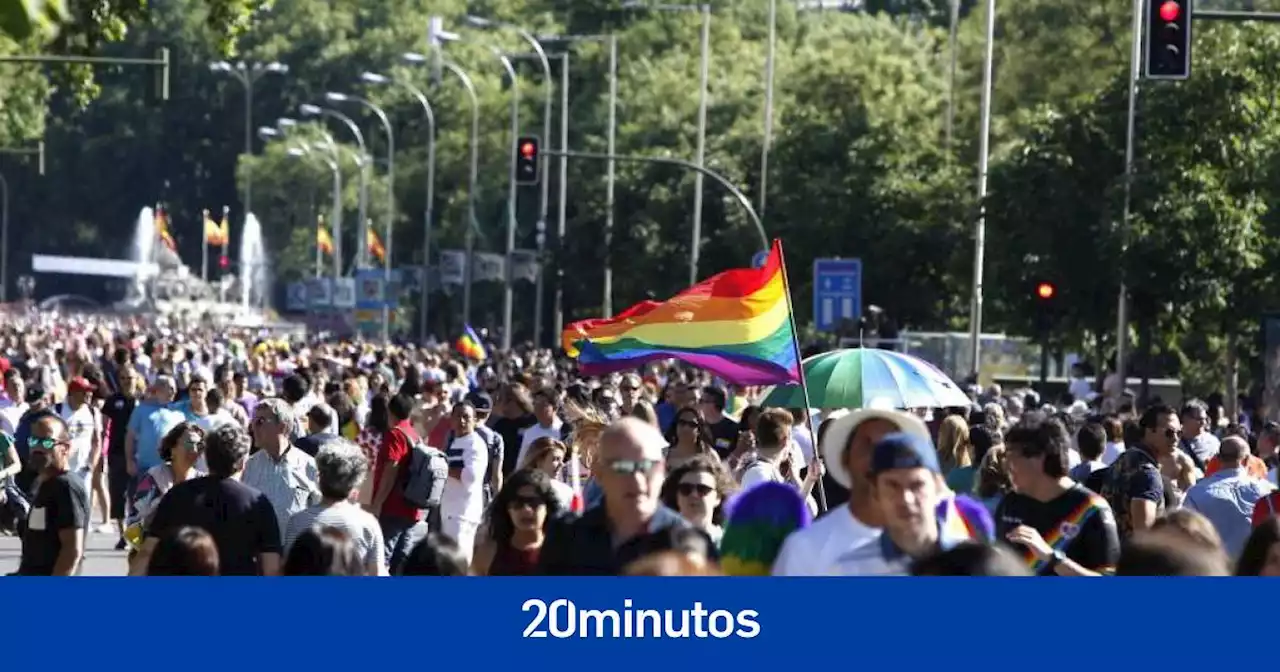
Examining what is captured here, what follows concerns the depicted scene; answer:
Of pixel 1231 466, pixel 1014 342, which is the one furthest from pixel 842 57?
pixel 1231 466

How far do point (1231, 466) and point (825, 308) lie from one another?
834 inches

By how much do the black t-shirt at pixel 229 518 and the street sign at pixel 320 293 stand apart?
82.6 meters

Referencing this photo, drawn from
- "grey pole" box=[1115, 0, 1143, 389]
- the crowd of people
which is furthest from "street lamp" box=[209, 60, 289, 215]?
the crowd of people

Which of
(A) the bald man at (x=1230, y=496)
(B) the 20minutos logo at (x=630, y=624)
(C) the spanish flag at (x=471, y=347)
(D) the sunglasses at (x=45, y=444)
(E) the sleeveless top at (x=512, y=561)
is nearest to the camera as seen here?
(B) the 20minutos logo at (x=630, y=624)

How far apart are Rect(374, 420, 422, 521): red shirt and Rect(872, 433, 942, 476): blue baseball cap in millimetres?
7955

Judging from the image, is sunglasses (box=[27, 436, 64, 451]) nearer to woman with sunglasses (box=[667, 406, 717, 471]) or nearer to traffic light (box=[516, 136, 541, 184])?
woman with sunglasses (box=[667, 406, 717, 471])

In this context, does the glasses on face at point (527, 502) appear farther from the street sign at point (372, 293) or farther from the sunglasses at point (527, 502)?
the street sign at point (372, 293)

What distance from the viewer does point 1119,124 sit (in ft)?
137

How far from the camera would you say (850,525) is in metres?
7.02

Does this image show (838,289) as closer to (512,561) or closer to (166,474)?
(166,474)

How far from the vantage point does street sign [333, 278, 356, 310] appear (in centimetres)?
9038

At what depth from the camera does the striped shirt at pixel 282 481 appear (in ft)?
44.9

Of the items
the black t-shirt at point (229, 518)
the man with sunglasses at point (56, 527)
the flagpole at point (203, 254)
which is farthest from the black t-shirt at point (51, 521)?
the flagpole at point (203, 254)

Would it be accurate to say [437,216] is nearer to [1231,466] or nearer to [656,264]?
[656,264]
